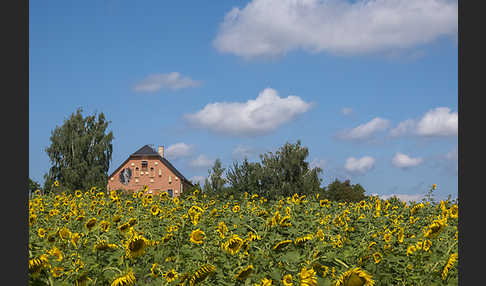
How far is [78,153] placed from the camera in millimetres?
41219

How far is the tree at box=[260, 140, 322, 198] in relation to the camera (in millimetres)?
23906

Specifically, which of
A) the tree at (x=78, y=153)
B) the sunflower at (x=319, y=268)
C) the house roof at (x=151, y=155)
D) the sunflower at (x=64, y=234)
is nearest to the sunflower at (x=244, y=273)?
the sunflower at (x=319, y=268)

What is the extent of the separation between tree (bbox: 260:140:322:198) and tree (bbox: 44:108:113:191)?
2121 centimetres

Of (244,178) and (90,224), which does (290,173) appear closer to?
(244,178)

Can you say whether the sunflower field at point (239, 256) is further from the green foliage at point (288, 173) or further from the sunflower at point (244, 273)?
the green foliage at point (288, 173)

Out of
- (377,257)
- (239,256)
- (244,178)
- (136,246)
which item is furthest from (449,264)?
(244,178)

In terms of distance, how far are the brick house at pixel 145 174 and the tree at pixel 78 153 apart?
147 inches

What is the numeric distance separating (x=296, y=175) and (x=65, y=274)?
21.7 meters

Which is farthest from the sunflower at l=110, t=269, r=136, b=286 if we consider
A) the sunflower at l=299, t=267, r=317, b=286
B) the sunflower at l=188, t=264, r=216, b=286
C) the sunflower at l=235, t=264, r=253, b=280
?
the sunflower at l=299, t=267, r=317, b=286

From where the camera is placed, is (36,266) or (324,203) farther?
(324,203)

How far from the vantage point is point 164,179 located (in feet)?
152

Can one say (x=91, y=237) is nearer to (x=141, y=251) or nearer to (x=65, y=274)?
(x=65, y=274)

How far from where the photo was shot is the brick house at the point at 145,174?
46188 millimetres

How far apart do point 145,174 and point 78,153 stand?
291 inches
